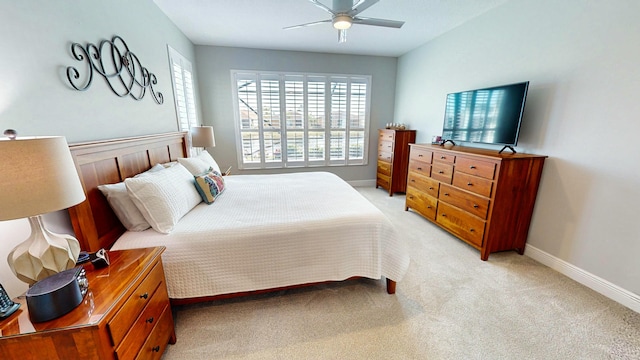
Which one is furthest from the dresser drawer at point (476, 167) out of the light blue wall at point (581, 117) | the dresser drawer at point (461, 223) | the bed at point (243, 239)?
the bed at point (243, 239)

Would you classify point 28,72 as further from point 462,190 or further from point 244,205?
point 462,190

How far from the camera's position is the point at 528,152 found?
2.49 metres

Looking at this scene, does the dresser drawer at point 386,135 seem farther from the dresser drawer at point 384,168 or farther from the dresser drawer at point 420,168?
the dresser drawer at point 420,168

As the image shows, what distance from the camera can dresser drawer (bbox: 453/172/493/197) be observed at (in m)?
2.36

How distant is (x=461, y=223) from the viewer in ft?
8.85

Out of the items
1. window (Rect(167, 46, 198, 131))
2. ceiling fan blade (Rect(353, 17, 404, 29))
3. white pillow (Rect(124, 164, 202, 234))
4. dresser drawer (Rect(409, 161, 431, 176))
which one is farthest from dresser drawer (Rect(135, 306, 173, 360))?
dresser drawer (Rect(409, 161, 431, 176))

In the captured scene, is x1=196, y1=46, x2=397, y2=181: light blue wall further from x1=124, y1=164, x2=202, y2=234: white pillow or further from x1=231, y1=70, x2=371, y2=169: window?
x1=124, y1=164, x2=202, y2=234: white pillow

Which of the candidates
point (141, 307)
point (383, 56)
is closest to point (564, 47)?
point (383, 56)

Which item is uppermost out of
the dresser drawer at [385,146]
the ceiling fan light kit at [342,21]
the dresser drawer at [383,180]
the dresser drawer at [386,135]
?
the ceiling fan light kit at [342,21]

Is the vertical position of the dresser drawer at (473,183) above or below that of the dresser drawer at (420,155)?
below

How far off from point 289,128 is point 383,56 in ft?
7.55

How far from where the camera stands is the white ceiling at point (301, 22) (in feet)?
8.58

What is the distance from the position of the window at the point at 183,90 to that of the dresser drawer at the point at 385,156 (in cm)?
336

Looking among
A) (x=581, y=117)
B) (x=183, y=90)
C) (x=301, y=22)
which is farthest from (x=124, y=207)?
(x=581, y=117)
